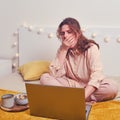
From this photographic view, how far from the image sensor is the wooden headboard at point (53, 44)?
2053 millimetres

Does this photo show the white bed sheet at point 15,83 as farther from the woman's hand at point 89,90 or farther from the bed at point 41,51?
the woman's hand at point 89,90

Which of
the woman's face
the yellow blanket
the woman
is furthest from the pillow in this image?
the yellow blanket

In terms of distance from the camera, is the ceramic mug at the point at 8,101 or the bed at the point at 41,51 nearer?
the ceramic mug at the point at 8,101

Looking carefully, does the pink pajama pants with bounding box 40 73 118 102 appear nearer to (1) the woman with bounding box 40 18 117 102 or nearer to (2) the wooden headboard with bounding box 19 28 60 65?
(1) the woman with bounding box 40 18 117 102

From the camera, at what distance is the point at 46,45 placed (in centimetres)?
223

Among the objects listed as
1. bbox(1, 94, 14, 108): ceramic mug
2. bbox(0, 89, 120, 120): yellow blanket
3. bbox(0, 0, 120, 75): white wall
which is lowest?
bbox(0, 89, 120, 120): yellow blanket

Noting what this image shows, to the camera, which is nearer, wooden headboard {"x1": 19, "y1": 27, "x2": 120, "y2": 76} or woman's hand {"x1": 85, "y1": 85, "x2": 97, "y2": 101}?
woman's hand {"x1": 85, "y1": 85, "x2": 97, "y2": 101}

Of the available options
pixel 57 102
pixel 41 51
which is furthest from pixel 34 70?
pixel 57 102

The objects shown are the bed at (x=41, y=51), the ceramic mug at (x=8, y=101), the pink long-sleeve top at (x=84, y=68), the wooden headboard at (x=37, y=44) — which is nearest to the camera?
the ceramic mug at (x=8, y=101)

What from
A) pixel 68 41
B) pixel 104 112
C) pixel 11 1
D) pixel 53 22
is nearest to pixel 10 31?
pixel 11 1

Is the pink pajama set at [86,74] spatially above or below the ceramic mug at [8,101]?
above

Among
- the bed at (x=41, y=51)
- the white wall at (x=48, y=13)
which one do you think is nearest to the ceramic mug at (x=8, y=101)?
the bed at (x=41, y=51)

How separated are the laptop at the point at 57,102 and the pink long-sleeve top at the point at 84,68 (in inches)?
10.1

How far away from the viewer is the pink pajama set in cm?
138
